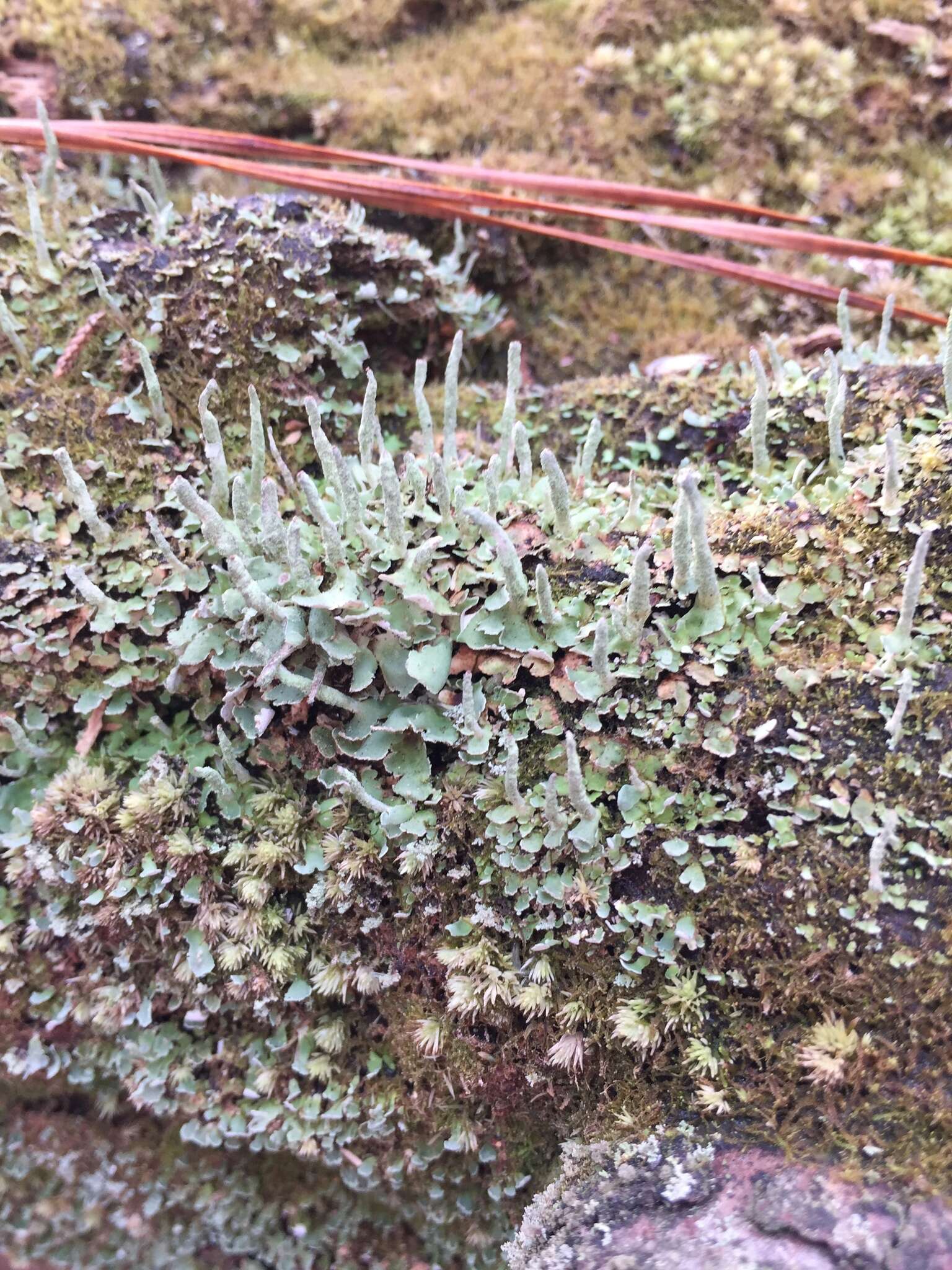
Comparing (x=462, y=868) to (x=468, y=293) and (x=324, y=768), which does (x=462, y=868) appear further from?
(x=468, y=293)

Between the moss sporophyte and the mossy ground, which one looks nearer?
the moss sporophyte

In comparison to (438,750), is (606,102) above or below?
above

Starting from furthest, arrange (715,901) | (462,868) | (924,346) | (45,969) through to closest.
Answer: (924,346), (45,969), (462,868), (715,901)

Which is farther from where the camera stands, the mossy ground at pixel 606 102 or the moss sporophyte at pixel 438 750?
the mossy ground at pixel 606 102

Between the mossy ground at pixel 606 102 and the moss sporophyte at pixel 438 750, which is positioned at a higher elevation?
the mossy ground at pixel 606 102

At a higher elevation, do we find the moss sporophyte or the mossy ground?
the mossy ground

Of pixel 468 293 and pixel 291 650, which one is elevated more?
pixel 468 293

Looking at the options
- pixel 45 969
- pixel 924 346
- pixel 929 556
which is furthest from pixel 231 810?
pixel 924 346

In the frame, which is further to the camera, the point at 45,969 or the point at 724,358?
the point at 724,358
